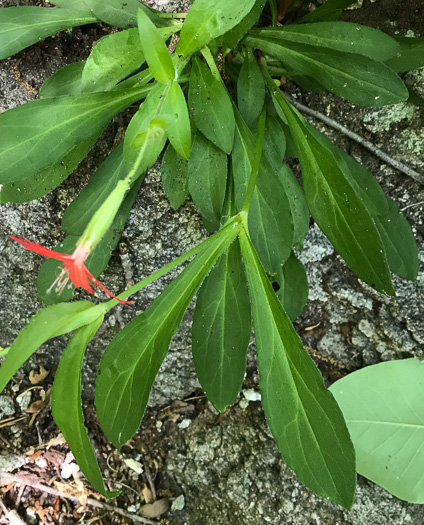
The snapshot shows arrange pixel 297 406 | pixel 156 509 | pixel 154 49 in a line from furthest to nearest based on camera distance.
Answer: pixel 156 509 < pixel 297 406 < pixel 154 49

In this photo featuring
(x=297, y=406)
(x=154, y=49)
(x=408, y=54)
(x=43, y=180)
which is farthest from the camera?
(x=43, y=180)

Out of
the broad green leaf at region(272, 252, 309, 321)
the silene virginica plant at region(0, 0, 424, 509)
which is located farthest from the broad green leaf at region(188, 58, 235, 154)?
the broad green leaf at region(272, 252, 309, 321)

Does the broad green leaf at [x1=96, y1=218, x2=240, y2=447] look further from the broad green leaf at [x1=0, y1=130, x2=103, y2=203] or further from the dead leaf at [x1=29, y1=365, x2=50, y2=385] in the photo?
the dead leaf at [x1=29, y1=365, x2=50, y2=385]

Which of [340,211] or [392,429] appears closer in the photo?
[340,211]

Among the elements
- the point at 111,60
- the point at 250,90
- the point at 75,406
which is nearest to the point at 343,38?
the point at 250,90

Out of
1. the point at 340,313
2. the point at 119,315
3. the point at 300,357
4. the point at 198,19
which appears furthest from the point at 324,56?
the point at 119,315

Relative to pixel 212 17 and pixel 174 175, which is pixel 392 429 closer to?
pixel 174 175

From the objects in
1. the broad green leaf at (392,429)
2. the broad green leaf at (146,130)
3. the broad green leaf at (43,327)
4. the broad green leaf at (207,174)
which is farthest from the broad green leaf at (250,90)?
the broad green leaf at (392,429)

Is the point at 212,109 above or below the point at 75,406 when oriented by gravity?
above
